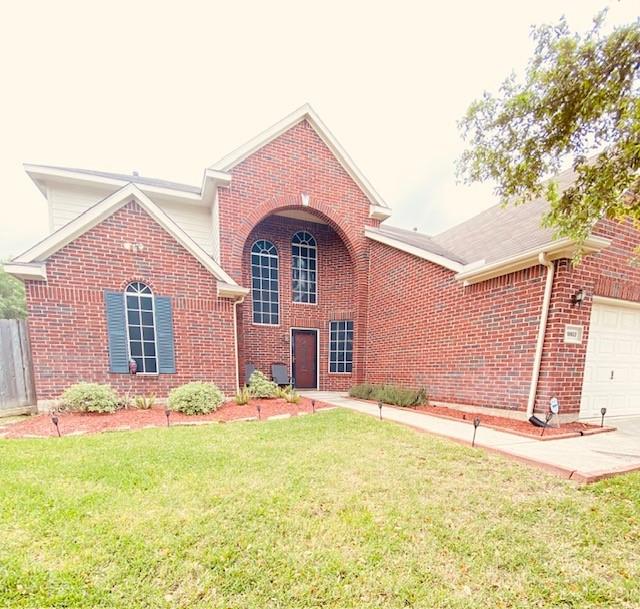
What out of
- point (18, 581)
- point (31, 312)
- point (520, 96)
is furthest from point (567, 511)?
point (31, 312)

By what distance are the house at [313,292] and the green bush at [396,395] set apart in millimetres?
429

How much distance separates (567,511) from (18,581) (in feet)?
13.8

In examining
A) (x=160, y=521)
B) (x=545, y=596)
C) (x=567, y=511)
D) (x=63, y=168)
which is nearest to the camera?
(x=545, y=596)

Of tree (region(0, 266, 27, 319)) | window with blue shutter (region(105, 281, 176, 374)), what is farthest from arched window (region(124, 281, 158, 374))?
tree (region(0, 266, 27, 319))

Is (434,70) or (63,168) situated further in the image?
(63,168)

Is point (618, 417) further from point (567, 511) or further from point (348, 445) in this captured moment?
point (348, 445)

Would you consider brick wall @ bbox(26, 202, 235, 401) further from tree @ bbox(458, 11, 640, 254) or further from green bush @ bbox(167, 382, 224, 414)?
tree @ bbox(458, 11, 640, 254)

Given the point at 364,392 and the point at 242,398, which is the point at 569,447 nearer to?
the point at 364,392

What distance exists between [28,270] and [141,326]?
2.36 m

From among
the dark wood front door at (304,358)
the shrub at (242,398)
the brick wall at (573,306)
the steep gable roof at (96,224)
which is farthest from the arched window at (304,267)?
the brick wall at (573,306)

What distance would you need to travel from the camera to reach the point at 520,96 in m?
3.72

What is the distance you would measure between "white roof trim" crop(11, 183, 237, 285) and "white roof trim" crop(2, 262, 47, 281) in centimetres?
10

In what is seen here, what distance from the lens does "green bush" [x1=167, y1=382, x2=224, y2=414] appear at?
620 centimetres

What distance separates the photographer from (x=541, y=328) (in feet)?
17.0
